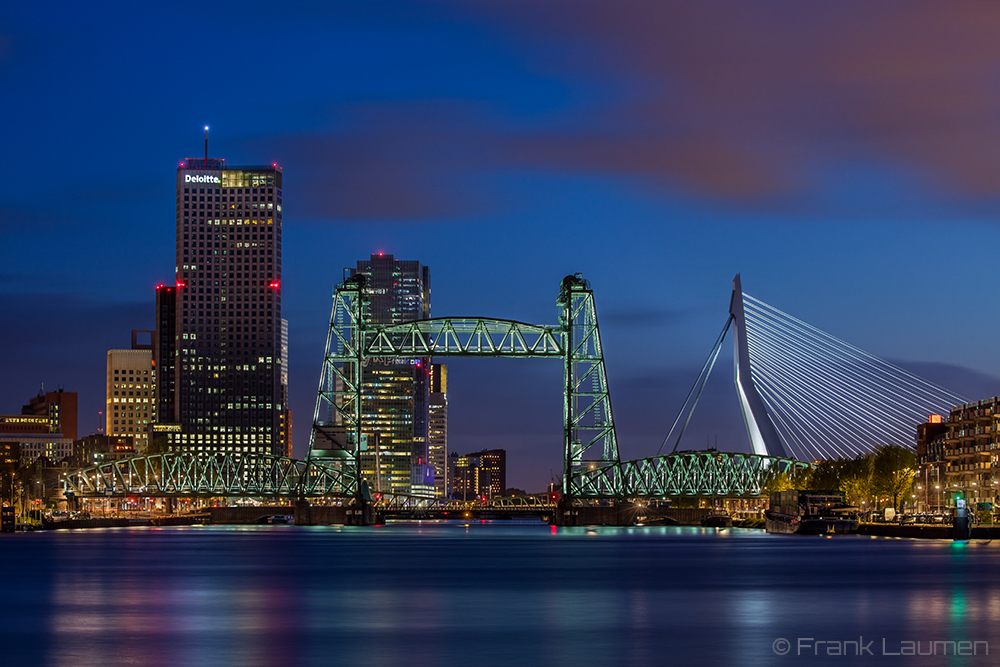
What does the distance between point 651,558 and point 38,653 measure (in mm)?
49437

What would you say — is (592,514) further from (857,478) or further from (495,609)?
(495,609)

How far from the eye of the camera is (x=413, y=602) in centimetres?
4500

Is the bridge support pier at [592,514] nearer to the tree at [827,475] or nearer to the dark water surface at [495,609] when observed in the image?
the tree at [827,475]

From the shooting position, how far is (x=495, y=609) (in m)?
42.0

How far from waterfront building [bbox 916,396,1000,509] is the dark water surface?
62.9m

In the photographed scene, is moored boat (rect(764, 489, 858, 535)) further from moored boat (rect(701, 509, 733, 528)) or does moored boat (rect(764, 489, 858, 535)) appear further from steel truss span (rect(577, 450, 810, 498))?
moored boat (rect(701, 509, 733, 528))

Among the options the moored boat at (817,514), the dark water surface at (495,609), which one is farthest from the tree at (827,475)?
the dark water surface at (495,609)

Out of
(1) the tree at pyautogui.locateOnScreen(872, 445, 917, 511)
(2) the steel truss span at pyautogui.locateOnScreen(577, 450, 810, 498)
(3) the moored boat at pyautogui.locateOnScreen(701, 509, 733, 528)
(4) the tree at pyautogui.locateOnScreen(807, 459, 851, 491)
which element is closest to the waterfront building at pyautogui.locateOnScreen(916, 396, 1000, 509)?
(1) the tree at pyautogui.locateOnScreen(872, 445, 917, 511)

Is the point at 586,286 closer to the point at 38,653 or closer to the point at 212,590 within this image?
the point at 212,590

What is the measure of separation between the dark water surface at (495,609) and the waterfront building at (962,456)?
206 ft

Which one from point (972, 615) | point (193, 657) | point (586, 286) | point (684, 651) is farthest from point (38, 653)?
point (586, 286)

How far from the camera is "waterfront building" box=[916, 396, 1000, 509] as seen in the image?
137000mm

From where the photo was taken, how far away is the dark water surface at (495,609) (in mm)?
30281

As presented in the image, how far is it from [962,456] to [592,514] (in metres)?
37.4
